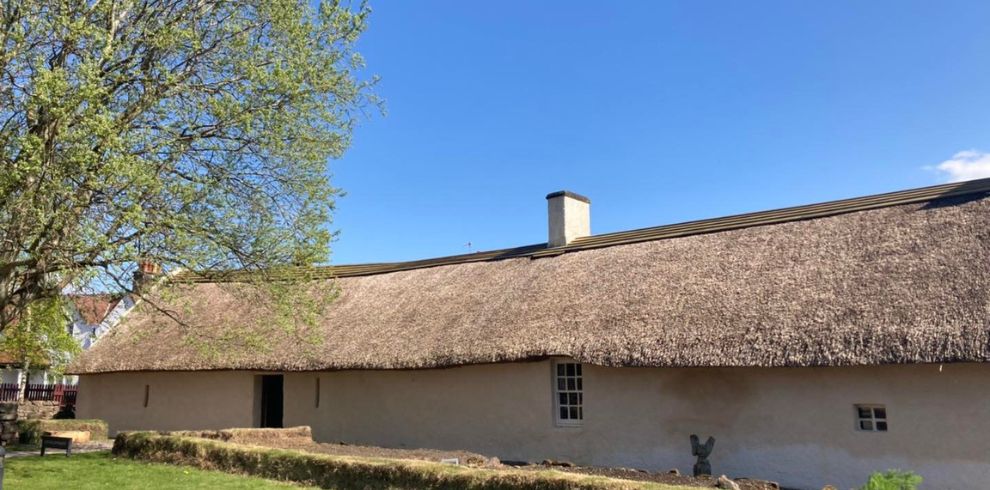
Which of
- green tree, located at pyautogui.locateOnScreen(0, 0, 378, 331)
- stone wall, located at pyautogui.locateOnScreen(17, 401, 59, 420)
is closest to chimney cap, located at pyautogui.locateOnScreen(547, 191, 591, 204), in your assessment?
green tree, located at pyautogui.locateOnScreen(0, 0, 378, 331)

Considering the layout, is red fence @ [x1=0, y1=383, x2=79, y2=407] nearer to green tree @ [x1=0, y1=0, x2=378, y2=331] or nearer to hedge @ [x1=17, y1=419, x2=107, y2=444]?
hedge @ [x1=17, y1=419, x2=107, y2=444]

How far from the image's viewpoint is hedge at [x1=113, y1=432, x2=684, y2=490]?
27.8 ft

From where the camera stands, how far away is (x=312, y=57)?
39.0 ft

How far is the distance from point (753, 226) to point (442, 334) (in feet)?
22.9

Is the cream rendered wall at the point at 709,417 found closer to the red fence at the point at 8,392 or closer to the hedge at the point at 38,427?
the hedge at the point at 38,427

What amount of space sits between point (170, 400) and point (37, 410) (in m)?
7.12

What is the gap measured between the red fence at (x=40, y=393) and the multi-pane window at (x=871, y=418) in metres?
25.5

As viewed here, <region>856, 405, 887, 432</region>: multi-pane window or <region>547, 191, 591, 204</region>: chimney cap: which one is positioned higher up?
<region>547, 191, 591, 204</region>: chimney cap

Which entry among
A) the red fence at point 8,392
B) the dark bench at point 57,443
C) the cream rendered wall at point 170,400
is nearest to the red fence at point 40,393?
the red fence at point 8,392

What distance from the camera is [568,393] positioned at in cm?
1462

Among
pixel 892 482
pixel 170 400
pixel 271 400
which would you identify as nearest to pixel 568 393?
pixel 892 482

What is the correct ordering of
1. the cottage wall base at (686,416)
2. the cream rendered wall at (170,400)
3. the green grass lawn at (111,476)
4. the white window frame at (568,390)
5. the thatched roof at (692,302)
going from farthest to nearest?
the cream rendered wall at (170,400) < the white window frame at (568,390) < the thatched roof at (692,302) < the cottage wall base at (686,416) < the green grass lawn at (111,476)

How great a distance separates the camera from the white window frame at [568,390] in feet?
47.5

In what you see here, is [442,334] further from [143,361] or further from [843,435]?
[143,361]
